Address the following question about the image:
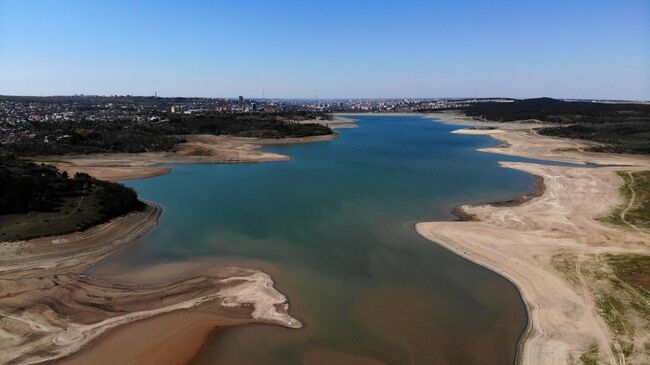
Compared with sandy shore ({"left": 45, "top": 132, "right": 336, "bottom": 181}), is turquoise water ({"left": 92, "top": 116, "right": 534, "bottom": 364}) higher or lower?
lower

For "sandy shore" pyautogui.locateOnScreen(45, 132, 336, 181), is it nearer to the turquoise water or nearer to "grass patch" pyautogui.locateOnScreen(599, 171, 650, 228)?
the turquoise water

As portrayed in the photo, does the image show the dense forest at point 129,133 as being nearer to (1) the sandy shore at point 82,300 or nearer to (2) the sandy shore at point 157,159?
(2) the sandy shore at point 157,159

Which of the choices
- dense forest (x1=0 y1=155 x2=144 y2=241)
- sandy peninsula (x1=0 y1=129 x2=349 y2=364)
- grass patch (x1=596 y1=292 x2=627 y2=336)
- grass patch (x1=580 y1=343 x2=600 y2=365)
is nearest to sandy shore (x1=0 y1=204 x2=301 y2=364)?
sandy peninsula (x1=0 y1=129 x2=349 y2=364)

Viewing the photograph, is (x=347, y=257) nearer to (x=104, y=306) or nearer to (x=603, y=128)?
(x=104, y=306)

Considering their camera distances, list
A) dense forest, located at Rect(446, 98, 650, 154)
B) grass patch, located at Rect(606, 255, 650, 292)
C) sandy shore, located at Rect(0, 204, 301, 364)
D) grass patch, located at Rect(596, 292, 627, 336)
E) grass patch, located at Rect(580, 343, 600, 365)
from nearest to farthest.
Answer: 1. grass patch, located at Rect(580, 343, 600, 365)
2. sandy shore, located at Rect(0, 204, 301, 364)
3. grass patch, located at Rect(596, 292, 627, 336)
4. grass patch, located at Rect(606, 255, 650, 292)
5. dense forest, located at Rect(446, 98, 650, 154)

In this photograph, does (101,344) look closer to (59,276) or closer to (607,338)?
(59,276)

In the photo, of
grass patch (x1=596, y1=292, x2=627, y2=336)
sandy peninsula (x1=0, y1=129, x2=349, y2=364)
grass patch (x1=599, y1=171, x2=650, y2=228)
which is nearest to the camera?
sandy peninsula (x1=0, y1=129, x2=349, y2=364)

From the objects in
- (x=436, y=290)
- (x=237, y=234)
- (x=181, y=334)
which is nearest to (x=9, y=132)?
(x=237, y=234)
